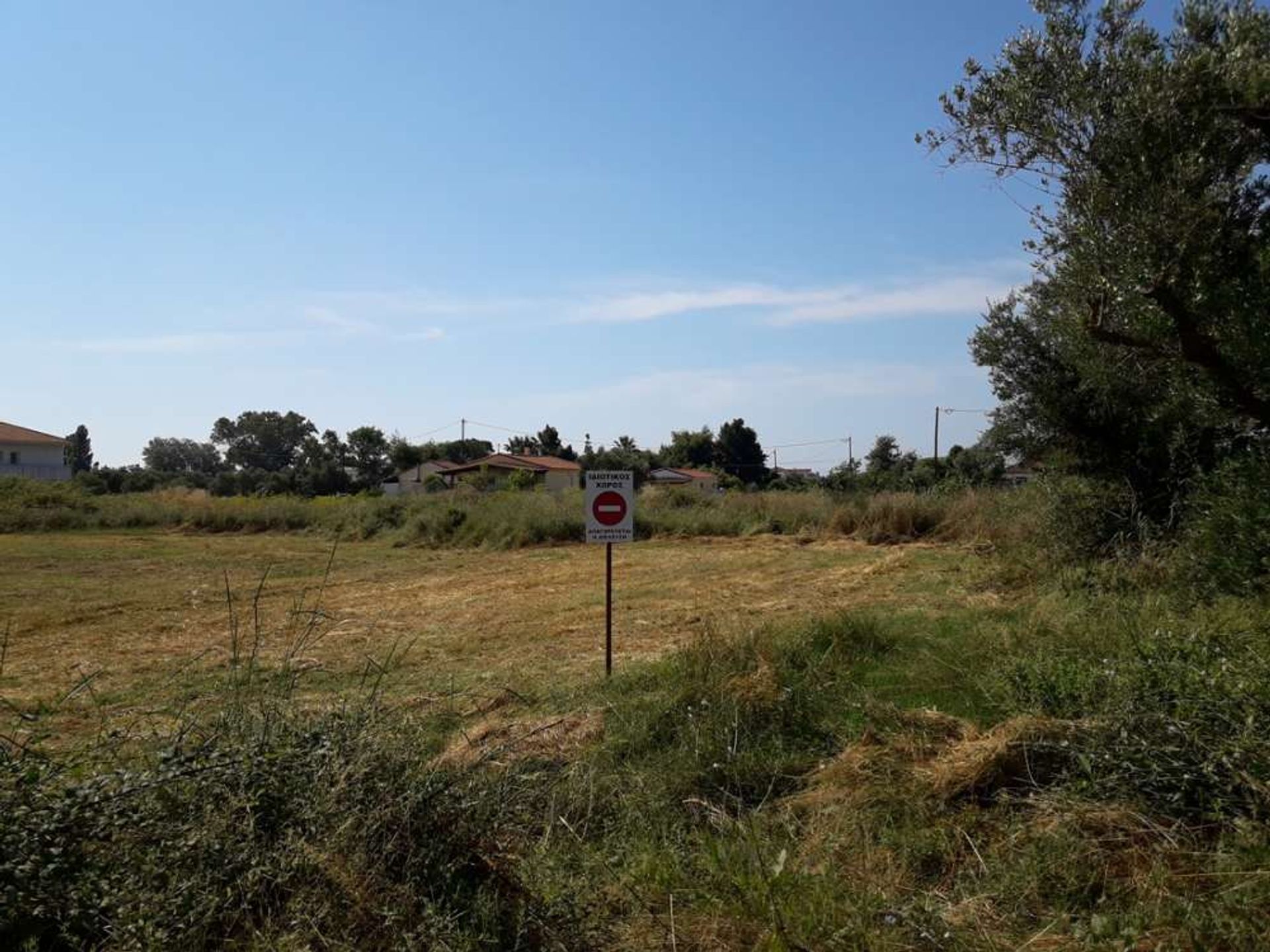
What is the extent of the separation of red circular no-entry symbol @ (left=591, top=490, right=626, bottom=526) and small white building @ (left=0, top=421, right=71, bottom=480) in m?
60.2

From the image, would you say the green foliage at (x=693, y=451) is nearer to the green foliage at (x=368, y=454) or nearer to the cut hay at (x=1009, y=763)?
the green foliage at (x=368, y=454)

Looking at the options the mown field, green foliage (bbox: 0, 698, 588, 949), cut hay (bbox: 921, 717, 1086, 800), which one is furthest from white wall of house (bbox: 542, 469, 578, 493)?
green foliage (bbox: 0, 698, 588, 949)

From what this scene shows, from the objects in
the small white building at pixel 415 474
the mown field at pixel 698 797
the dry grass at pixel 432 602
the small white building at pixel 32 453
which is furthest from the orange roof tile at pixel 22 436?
the mown field at pixel 698 797

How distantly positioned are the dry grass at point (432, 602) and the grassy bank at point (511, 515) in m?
→ 1.36

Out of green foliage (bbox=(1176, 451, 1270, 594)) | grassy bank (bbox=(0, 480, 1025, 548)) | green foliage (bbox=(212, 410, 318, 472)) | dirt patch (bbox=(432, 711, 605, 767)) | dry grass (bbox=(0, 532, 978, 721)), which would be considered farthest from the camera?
green foliage (bbox=(212, 410, 318, 472))

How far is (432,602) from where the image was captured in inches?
615

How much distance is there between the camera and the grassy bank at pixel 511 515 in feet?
81.4

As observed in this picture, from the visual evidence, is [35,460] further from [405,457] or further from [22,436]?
[405,457]

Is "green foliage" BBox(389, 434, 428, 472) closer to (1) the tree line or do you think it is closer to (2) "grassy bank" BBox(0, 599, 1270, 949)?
(1) the tree line

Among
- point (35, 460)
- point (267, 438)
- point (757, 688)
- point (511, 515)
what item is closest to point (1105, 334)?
point (757, 688)

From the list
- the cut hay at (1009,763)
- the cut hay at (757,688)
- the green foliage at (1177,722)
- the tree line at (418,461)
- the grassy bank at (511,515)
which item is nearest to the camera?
the green foliage at (1177,722)

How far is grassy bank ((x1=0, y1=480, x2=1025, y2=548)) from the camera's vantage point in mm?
24797

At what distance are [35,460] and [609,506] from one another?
2534 inches

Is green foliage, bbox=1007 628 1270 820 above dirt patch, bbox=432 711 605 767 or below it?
above
